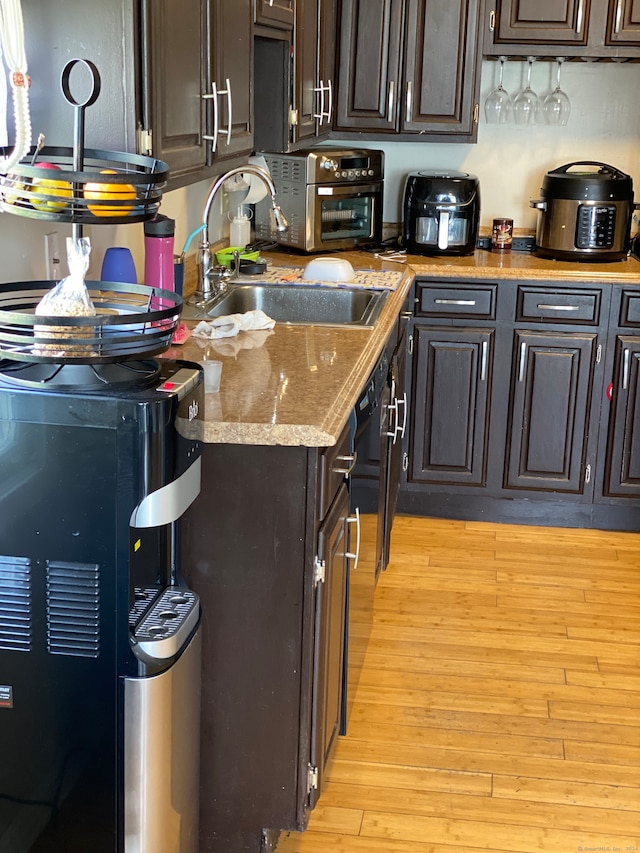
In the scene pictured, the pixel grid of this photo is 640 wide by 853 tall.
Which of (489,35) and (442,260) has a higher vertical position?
(489,35)

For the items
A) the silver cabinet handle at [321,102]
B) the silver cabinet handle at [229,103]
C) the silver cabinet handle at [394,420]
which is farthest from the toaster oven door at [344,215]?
the silver cabinet handle at [229,103]

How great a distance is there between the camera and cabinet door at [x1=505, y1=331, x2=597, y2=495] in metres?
3.81

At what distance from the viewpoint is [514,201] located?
4.38 metres

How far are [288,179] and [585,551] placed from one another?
1716mm

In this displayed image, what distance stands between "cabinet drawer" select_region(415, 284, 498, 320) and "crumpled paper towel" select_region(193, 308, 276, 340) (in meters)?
1.14

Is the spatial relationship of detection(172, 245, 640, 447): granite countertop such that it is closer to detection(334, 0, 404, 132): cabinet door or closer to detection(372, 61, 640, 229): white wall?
detection(334, 0, 404, 132): cabinet door

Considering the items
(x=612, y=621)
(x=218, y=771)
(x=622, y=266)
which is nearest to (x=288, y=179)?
(x=622, y=266)

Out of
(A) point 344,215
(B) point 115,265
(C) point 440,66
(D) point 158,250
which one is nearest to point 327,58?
(C) point 440,66

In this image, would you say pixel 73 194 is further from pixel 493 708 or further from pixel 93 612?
pixel 493 708

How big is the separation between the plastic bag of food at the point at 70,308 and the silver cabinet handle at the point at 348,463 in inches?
27.3

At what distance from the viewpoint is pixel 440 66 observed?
3.89m

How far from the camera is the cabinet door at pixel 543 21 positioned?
12.4ft

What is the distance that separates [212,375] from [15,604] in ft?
2.50

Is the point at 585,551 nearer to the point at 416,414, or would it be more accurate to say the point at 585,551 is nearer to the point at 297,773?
the point at 416,414
